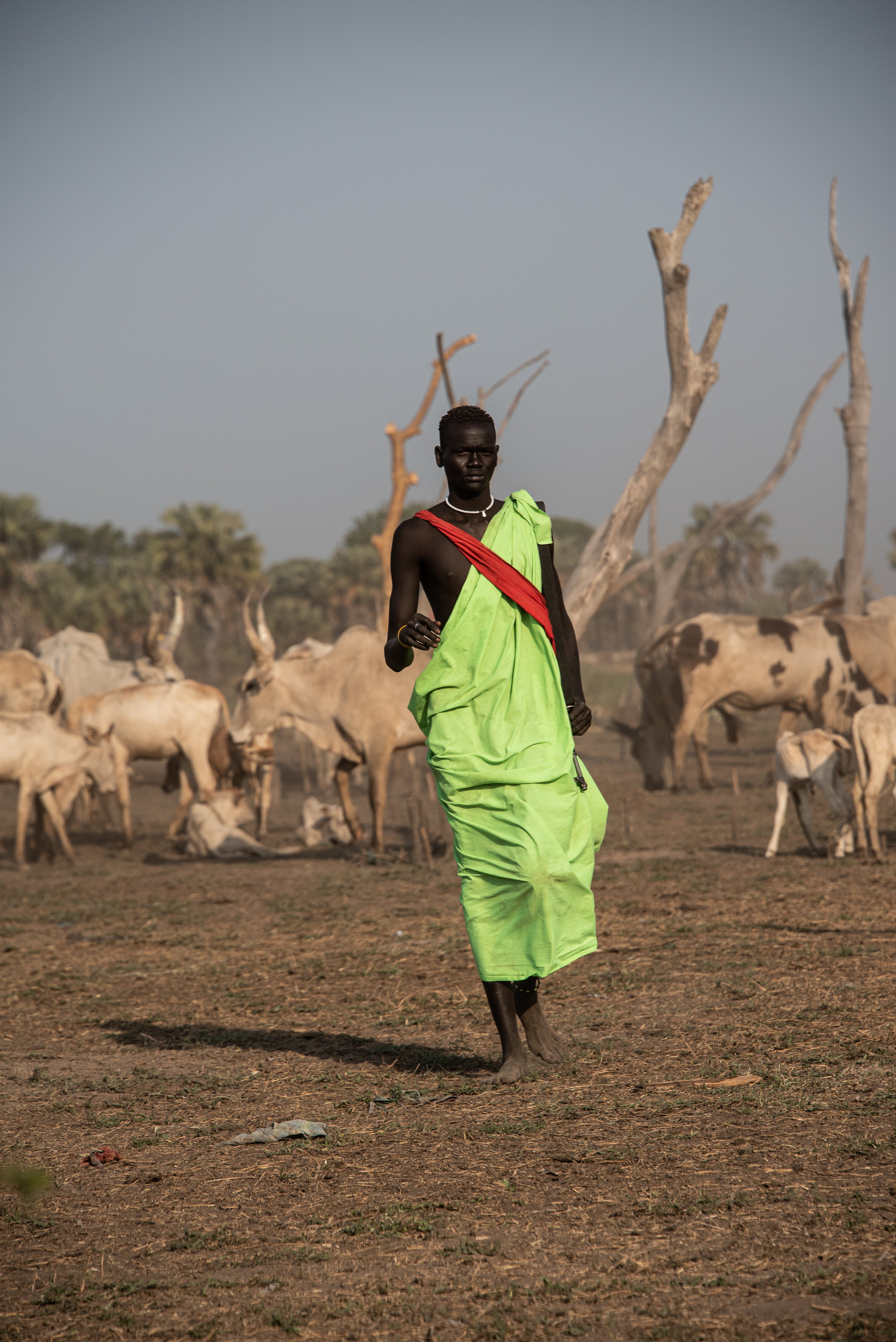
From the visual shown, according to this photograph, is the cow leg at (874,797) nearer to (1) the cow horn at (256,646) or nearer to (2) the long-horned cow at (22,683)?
(1) the cow horn at (256,646)

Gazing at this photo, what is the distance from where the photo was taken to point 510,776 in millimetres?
4746

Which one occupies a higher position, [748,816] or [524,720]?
[524,720]

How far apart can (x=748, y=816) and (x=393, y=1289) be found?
39.5 ft

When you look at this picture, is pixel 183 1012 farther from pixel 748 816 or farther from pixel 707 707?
pixel 707 707

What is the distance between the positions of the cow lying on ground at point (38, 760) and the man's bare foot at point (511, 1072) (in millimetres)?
9475

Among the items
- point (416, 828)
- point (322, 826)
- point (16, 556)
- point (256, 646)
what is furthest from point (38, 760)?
point (16, 556)

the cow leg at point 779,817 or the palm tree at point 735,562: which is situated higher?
the palm tree at point 735,562

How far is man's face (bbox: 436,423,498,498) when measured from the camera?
4902mm

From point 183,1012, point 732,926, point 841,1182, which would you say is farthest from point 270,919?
point 841,1182

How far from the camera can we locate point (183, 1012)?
6.58 m

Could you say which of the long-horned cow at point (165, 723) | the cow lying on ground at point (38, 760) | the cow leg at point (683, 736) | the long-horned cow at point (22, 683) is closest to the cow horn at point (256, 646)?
the long-horned cow at point (165, 723)

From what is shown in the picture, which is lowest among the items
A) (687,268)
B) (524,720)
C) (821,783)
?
(821,783)

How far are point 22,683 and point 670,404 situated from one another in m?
9.00

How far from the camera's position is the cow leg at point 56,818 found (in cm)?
1396
